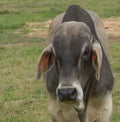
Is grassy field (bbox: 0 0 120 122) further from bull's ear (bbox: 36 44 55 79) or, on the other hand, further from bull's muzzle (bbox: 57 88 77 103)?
bull's muzzle (bbox: 57 88 77 103)

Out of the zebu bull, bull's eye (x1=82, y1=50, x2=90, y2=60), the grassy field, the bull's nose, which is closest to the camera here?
the bull's nose

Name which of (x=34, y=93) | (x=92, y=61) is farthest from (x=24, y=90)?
(x=92, y=61)

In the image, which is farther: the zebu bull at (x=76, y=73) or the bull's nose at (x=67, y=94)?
the zebu bull at (x=76, y=73)

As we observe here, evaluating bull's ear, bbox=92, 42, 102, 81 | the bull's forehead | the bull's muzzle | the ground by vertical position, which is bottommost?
the ground

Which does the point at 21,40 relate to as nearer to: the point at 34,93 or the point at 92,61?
the point at 34,93

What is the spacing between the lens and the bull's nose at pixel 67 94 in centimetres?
397

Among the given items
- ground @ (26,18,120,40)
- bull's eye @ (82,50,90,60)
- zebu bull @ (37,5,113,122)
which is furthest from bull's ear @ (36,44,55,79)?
ground @ (26,18,120,40)

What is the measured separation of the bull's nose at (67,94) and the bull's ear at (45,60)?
1.61 ft

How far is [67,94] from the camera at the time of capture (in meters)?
3.97

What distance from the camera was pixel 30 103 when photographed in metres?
7.37

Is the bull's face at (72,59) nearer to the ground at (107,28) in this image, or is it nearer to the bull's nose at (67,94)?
the bull's nose at (67,94)

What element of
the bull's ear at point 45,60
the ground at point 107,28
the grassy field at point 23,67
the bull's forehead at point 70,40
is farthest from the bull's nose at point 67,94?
the ground at point 107,28

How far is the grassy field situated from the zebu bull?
157 centimetres

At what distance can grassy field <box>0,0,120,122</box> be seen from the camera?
6.95m
